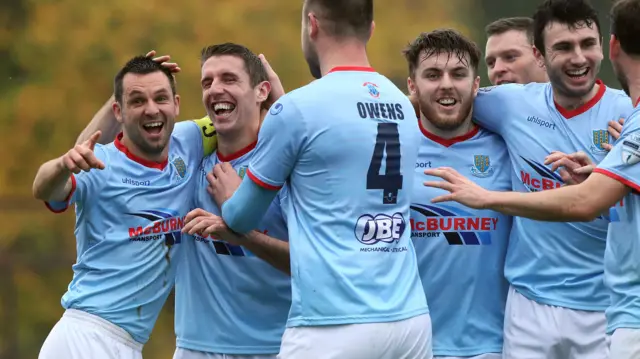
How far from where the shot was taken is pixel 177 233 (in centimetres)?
579

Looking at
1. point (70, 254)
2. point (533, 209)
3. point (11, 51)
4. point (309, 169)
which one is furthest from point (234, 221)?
point (11, 51)

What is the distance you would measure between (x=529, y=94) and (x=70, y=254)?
732cm

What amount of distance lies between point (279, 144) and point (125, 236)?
1.52m

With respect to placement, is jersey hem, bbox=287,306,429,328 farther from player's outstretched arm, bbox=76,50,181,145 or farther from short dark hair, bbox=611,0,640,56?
player's outstretched arm, bbox=76,50,181,145

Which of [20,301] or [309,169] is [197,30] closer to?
[20,301]

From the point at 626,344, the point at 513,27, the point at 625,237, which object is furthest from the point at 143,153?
the point at 513,27

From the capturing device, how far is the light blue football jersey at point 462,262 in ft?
18.7

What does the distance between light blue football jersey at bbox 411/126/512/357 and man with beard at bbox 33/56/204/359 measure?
1.40 meters

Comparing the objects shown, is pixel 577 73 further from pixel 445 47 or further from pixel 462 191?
pixel 462 191

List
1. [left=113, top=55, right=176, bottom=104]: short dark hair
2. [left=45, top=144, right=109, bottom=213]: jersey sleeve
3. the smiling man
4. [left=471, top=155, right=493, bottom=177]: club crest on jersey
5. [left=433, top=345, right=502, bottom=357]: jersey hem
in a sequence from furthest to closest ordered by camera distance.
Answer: [left=113, top=55, right=176, bottom=104]: short dark hair < [left=471, top=155, right=493, bottom=177]: club crest on jersey < [left=433, top=345, right=502, bottom=357]: jersey hem < the smiling man < [left=45, top=144, right=109, bottom=213]: jersey sleeve

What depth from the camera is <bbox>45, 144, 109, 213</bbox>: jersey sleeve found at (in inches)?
215

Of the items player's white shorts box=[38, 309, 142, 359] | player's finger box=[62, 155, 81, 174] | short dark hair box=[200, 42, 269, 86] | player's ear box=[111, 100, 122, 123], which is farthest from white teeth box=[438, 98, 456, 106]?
player's white shorts box=[38, 309, 142, 359]

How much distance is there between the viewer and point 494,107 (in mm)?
5895

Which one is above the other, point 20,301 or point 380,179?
point 380,179
